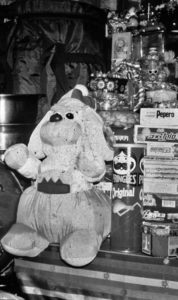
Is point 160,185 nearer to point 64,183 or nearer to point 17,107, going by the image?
point 64,183

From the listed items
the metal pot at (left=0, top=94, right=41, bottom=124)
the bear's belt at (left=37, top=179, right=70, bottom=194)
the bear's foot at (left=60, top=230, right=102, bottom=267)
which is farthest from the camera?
the metal pot at (left=0, top=94, right=41, bottom=124)

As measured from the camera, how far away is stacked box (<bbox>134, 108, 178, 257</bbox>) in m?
1.17

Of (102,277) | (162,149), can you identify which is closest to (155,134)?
(162,149)

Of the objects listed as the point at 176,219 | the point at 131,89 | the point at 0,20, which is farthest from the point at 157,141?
the point at 0,20

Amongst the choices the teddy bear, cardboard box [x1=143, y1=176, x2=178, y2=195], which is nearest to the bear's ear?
the teddy bear

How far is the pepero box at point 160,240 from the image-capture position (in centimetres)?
112

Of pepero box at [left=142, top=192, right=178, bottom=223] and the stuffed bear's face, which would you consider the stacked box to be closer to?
pepero box at [left=142, top=192, right=178, bottom=223]

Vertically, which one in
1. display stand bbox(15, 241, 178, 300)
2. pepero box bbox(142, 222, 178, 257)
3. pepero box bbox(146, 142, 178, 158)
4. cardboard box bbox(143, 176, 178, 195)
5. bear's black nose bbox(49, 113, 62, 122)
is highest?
bear's black nose bbox(49, 113, 62, 122)

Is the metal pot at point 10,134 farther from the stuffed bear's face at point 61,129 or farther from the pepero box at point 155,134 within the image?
the pepero box at point 155,134

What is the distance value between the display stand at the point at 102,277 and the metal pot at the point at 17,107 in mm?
446

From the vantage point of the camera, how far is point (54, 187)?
1141 mm

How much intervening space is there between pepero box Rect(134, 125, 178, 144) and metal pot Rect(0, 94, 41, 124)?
40cm

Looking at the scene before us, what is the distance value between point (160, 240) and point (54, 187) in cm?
30

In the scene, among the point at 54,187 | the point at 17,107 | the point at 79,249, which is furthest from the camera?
the point at 17,107
